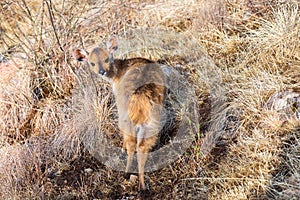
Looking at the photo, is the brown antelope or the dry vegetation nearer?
the brown antelope

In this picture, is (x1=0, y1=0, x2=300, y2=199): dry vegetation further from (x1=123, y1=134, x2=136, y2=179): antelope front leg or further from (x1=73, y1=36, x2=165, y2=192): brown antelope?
(x1=73, y1=36, x2=165, y2=192): brown antelope

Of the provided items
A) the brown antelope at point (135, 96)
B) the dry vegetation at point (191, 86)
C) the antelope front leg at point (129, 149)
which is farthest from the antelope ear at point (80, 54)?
the antelope front leg at point (129, 149)

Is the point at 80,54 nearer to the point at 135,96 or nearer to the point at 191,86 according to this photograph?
the point at 135,96

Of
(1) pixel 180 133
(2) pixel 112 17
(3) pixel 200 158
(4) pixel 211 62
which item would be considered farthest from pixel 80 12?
(3) pixel 200 158

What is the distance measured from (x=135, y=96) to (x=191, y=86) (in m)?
1.47

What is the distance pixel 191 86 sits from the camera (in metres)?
5.92

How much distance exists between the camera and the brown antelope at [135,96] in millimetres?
4660

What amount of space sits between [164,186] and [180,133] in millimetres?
758

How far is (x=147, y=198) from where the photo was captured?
15.8 feet

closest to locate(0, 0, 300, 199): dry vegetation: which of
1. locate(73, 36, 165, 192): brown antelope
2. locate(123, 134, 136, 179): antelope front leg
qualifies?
locate(123, 134, 136, 179): antelope front leg

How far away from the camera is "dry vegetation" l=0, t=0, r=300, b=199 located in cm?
478

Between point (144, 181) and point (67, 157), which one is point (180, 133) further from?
point (67, 157)

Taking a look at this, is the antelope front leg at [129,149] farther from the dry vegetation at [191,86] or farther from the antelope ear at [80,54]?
the antelope ear at [80,54]

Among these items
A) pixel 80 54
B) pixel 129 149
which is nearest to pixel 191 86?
pixel 129 149
